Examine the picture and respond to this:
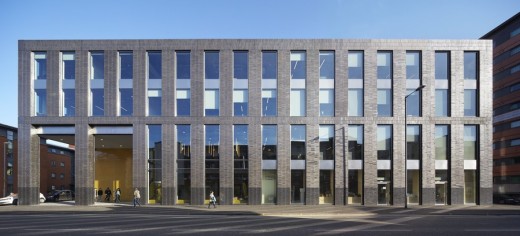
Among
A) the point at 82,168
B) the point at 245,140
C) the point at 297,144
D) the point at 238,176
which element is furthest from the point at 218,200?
the point at 82,168

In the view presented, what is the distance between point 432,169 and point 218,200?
19.0 metres

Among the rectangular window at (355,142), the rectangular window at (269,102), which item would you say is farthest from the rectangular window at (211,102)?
the rectangular window at (355,142)

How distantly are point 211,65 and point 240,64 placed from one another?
8.59 feet

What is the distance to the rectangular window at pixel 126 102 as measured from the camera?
34.6m

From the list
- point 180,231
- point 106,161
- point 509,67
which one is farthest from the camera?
point 509,67

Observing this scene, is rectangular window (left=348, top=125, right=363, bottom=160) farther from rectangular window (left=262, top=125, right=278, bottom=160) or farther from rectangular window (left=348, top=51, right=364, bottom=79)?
rectangular window (left=262, top=125, right=278, bottom=160)

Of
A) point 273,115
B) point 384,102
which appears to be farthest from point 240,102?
point 384,102

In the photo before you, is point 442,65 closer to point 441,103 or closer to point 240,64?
point 441,103

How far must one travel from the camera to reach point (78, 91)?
1355 inches

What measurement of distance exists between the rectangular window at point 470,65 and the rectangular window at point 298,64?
14456 millimetres

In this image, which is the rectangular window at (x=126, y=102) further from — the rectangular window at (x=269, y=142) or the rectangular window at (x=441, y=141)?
the rectangular window at (x=441, y=141)

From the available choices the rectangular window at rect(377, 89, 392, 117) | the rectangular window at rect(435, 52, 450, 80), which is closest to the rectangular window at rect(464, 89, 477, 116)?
the rectangular window at rect(435, 52, 450, 80)

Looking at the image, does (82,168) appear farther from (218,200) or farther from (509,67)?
(509,67)

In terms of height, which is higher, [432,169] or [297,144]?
[297,144]
